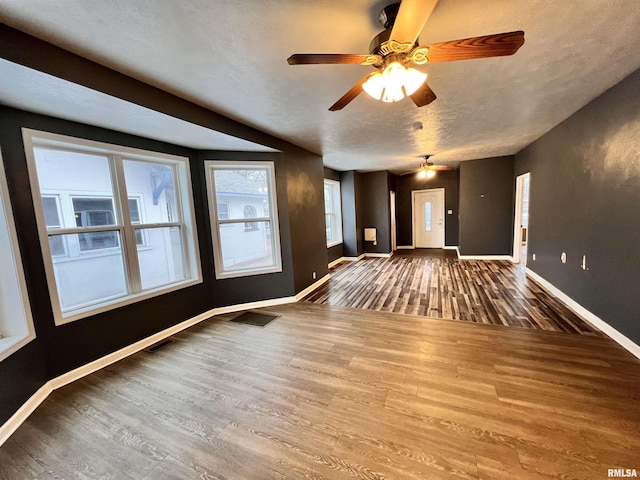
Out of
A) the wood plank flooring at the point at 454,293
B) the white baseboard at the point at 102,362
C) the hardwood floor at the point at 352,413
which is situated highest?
the white baseboard at the point at 102,362

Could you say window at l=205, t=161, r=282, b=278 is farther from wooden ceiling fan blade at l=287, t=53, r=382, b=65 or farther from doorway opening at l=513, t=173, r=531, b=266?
doorway opening at l=513, t=173, r=531, b=266

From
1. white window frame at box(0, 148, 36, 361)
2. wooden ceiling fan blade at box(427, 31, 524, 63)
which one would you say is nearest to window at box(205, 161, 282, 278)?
white window frame at box(0, 148, 36, 361)

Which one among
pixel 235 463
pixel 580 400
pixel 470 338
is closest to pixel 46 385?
pixel 235 463

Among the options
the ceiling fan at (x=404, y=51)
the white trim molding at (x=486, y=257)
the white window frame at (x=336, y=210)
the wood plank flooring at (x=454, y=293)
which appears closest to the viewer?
the ceiling fan at (x=404, y=51)

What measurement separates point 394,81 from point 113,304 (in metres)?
3.18

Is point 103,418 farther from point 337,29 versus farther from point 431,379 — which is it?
point 337,29

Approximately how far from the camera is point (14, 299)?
1984 mm

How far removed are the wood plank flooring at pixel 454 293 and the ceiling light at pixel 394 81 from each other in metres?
2.69

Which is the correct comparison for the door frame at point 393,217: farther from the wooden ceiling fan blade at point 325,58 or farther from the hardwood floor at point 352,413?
the wooden ceiling fan blade at point 325,58

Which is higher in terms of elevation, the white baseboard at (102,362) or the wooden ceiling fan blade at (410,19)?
the wooden ceiling fan blade at (410,19)

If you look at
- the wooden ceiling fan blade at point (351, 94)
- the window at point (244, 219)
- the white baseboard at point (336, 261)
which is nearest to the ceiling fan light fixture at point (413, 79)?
the wooden ceiling fan blade at point (351, 94)

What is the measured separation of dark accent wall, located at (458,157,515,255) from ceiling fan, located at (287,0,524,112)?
5.48 meters

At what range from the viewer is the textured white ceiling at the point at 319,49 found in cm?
134

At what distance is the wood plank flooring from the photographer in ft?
10.2
